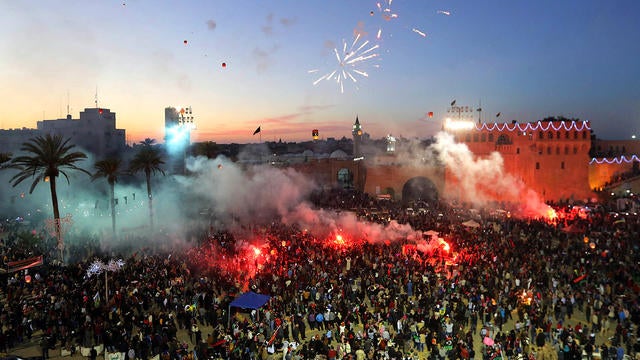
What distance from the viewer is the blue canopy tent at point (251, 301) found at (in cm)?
1606

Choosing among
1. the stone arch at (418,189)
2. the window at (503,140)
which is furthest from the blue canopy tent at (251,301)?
the window at (503,140)

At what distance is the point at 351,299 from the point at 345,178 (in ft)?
120


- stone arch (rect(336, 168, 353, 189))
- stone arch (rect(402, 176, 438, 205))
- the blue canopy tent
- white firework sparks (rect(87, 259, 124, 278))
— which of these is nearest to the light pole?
stone arch (rect(336, 168, 353, 189))

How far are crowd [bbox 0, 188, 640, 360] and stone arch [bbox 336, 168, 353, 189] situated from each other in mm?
26066

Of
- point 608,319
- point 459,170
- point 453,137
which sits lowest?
point 608,319

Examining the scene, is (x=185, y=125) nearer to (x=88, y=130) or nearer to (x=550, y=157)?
(x=88, y=130)

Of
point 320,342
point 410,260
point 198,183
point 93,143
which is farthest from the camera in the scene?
point 93,143

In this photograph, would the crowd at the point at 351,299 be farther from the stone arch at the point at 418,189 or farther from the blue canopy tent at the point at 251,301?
the stone arch at the point at 418,189

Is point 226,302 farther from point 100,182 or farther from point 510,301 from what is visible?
point 100,182

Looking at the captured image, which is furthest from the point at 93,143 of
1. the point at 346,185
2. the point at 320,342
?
the point at 320,342

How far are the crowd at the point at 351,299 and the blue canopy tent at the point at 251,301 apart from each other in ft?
1.87

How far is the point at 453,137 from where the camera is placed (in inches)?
1940

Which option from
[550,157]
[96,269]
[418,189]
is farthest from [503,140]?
[96,269]

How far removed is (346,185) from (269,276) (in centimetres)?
3435
